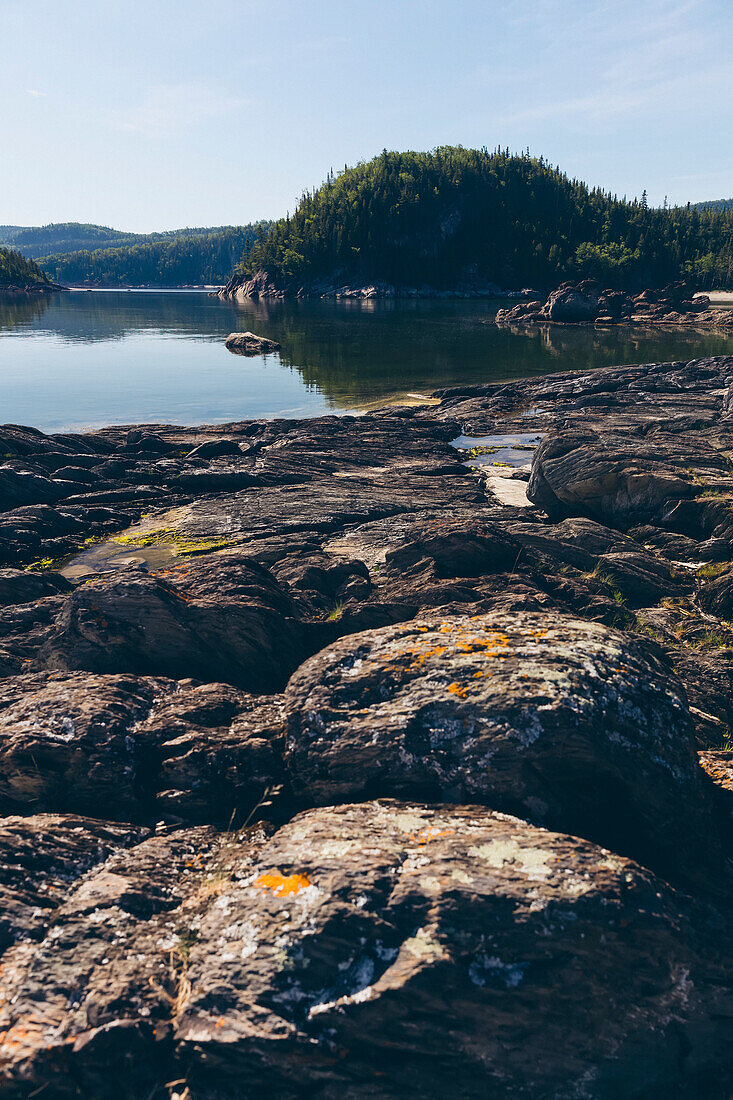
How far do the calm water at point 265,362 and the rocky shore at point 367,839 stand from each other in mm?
35191

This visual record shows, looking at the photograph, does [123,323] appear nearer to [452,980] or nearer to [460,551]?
[460,551]

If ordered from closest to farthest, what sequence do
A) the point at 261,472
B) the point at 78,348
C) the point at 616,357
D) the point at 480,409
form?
the point at 261,472 → the point at 480,409 → the point at 616,357 → the point at 78,348

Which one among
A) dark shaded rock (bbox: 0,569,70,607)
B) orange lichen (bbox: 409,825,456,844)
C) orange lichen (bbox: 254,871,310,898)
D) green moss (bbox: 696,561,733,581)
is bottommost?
orange lichen (bbox: 254,871,310,898)

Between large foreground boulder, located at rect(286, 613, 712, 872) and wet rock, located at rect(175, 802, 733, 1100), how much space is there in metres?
0.74

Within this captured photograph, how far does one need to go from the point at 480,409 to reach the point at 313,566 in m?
30.6

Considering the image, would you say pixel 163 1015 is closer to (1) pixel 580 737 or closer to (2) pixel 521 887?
(2) pixel 521 887

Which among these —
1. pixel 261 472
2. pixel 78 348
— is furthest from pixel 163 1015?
pixel 78 348

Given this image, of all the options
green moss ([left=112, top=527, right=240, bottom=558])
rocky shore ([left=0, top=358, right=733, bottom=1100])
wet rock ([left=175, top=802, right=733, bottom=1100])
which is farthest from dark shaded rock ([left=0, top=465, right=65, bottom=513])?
wet rock ([left=175, top=802, right=733, bottom=1100])

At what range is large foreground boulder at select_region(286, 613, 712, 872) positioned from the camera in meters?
6.23

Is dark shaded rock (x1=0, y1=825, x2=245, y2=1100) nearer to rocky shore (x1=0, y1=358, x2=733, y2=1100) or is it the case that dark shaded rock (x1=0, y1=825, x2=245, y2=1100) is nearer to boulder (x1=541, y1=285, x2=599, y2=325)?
rocky shore (x1=0, y1=358, x2=733, y2=1100)


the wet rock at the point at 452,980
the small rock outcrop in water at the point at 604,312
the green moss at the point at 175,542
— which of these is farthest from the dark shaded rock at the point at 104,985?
the small rock outcrop in water at the point at 604,312

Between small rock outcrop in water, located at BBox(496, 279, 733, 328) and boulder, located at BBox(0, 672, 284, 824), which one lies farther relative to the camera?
small rock outcrop in water, located at BBox(496, 279, 733, 328)

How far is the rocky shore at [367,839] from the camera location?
4.62 metres

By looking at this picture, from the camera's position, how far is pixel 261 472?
23.7m
